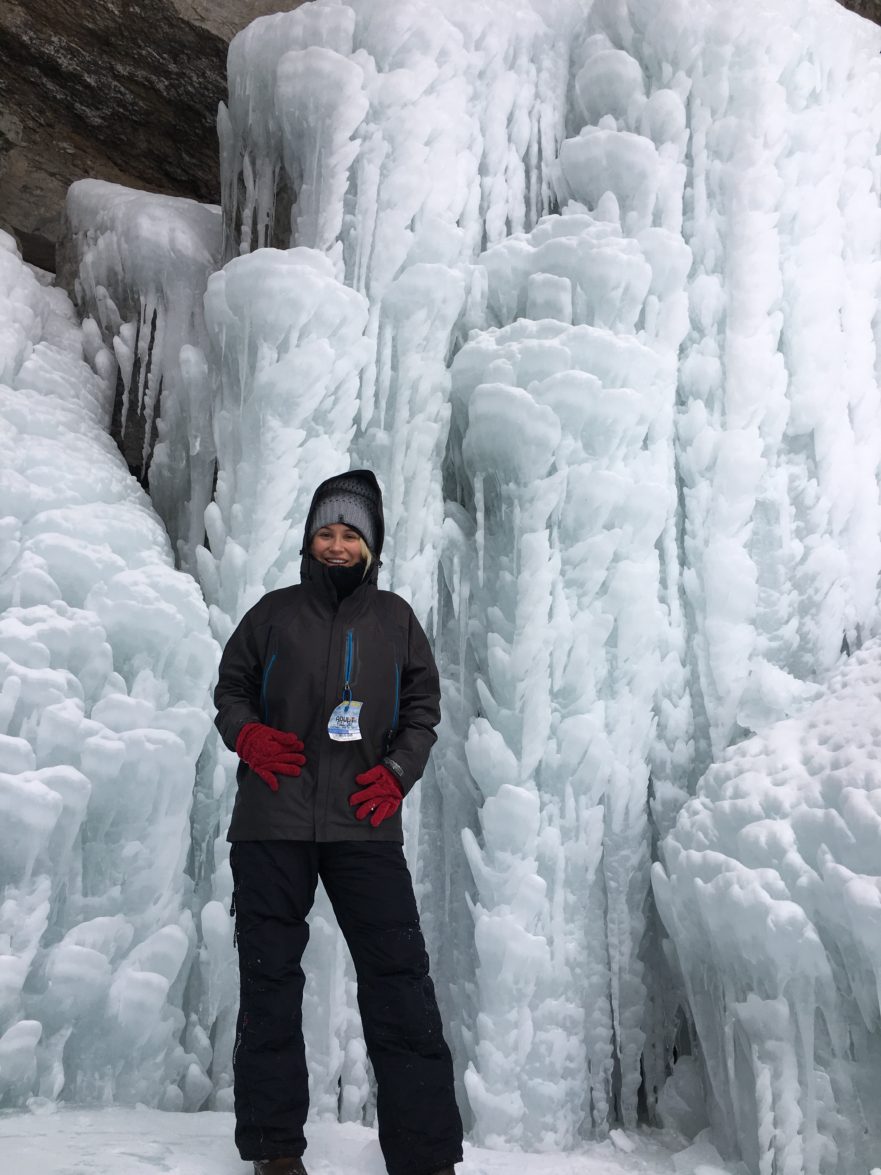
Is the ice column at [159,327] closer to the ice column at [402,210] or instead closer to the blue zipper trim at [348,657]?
the ice column at [402,210]

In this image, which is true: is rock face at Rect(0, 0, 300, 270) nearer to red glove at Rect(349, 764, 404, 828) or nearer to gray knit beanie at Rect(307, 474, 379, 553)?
gray knit beanie at Rect(307, 474, 379, 553)

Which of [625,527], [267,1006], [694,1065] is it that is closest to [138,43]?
[625,527]

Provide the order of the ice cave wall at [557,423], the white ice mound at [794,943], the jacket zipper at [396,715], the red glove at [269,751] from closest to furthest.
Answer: the red glove at [269,751] → the jacket zipper at [396,715] → the white ice mound at [794,943] → the ice cave wall at [557,423]

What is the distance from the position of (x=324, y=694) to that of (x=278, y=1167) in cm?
104

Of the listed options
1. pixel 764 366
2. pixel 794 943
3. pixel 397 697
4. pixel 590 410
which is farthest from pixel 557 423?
pixel 794 943

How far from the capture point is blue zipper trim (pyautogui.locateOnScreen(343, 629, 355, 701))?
2.37 metres

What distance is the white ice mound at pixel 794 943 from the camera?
285 centimetres

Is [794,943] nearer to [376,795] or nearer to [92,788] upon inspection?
[376,795]

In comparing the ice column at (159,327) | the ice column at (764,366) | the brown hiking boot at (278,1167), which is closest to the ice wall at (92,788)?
the ice column at (159,327)

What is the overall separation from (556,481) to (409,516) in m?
0.57

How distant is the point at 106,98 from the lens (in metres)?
5.71

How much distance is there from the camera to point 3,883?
115 inches

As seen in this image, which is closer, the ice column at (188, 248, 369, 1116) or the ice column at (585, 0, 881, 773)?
the ice column at (188, 248, 369, 1116)

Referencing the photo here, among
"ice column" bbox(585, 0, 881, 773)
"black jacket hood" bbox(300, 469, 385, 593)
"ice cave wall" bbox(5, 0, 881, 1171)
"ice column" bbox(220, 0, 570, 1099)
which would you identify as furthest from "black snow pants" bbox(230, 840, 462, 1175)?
"ice column" bbox(585, 0, 881, 773)
